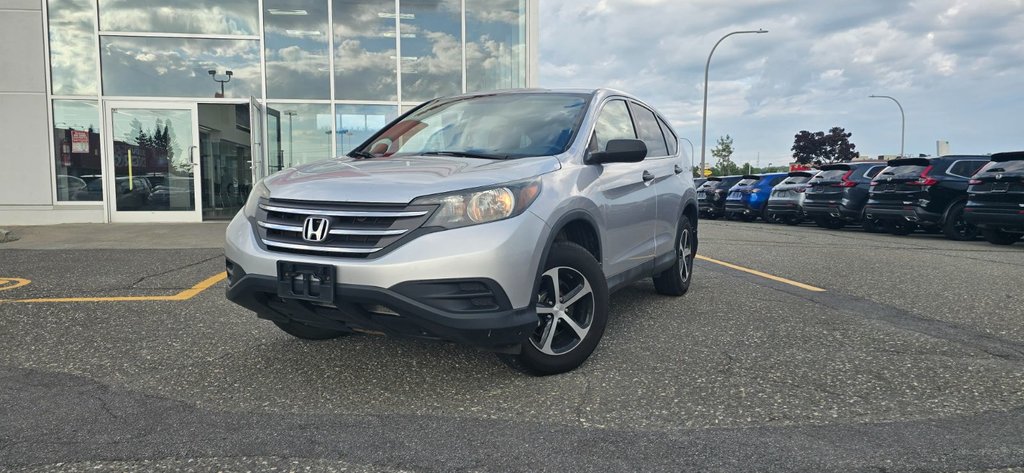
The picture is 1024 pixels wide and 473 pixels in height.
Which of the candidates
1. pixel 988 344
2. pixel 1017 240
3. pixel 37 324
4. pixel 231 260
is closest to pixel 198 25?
pixel 37 324

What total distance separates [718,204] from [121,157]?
51.7 ft

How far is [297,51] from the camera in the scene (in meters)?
13.8

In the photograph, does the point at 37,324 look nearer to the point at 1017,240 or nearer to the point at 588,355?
the point at 588,355

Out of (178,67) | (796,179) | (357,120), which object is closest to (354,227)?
(357,120)

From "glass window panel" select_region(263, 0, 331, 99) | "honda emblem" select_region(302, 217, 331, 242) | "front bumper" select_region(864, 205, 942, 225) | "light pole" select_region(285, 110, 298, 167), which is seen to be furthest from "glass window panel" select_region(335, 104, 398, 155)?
"honda emblem" select_region(302, 217, 331, 242)

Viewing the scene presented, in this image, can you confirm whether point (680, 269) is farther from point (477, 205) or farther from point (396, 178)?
point (396, 178)

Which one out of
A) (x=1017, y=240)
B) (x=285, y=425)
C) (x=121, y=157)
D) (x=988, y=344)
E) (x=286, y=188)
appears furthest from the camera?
(x=121, y=157)

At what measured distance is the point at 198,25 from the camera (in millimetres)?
13469

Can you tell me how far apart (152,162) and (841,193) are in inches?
559

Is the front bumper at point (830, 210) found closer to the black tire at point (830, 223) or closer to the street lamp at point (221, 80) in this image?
the black tire at point (830, 223)

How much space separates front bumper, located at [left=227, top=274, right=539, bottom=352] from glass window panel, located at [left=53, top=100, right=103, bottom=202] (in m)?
12.2

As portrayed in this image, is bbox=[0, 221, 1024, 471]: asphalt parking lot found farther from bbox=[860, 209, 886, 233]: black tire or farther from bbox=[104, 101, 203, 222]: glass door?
bbox=[860, 209, 886, 233]: black tire

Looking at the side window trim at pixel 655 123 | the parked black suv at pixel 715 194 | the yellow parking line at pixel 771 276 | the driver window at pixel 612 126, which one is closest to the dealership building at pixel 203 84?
the yellow parking line at pixel 771 276

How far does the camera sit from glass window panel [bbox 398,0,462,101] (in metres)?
14.0
